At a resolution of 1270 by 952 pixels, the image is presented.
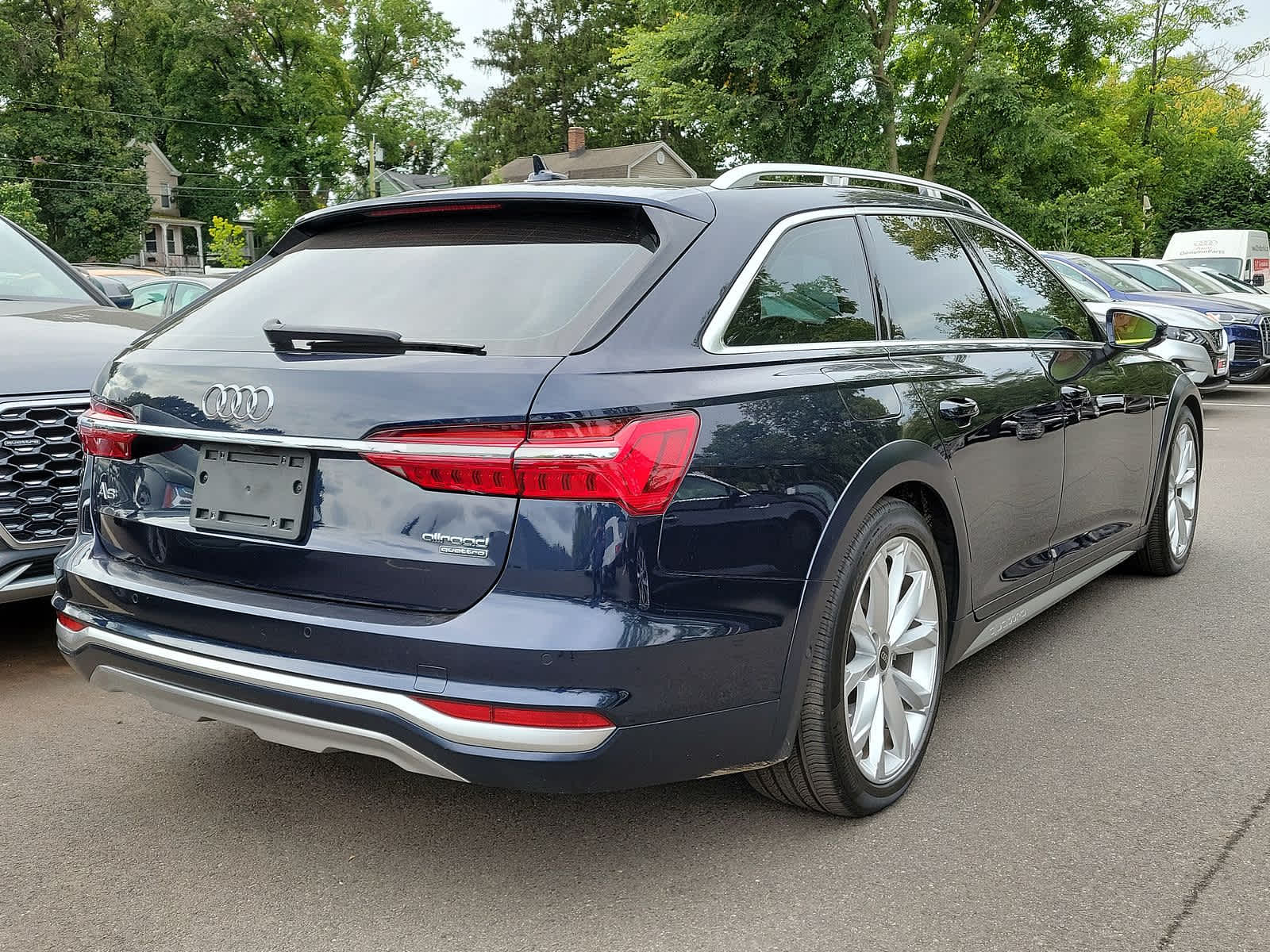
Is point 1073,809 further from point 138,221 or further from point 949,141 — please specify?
point 138,221

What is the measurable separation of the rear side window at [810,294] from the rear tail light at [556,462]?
0.44 meters

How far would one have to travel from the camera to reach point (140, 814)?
127 inches

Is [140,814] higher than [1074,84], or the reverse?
[1074,84]

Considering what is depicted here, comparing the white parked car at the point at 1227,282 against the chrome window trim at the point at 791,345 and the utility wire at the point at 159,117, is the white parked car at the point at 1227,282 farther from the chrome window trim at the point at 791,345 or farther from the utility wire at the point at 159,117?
the utility wire at the point at 159,117

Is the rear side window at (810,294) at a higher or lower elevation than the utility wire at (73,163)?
lower

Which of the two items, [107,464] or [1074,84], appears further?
[1074,84]

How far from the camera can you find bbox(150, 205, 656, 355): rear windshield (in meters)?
2.68

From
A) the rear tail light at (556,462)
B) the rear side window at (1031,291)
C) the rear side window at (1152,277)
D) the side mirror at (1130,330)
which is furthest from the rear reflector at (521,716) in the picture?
the rear side window at (1152,277)

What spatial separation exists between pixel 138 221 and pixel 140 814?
56.1m

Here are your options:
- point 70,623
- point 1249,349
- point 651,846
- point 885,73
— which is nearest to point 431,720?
point 651,846

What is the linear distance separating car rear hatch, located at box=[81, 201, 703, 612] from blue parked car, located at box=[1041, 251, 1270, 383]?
40.2 feet

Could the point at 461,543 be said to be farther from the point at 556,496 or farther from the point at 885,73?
the point at 885,73

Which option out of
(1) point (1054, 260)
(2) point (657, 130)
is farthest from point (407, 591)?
(2) point (657, 130)

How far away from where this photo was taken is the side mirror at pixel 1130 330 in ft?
16.4
